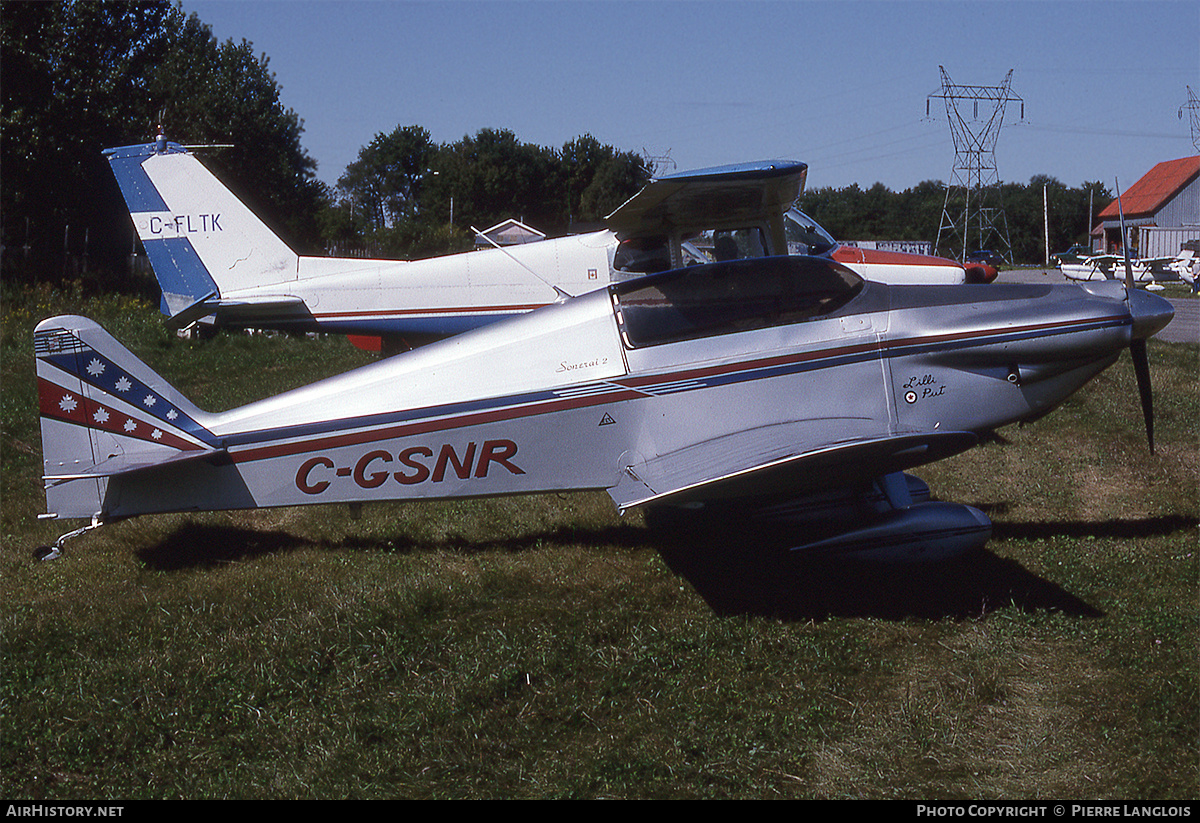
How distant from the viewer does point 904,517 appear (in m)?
5.54

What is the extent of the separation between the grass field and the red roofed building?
59615mm

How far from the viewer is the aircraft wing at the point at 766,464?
4.73 meters

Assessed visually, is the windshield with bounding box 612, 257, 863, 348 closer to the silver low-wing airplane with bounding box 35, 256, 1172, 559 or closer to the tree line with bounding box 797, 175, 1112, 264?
the silver low-wing airplane with bounding box 35, 256, 1172, 559

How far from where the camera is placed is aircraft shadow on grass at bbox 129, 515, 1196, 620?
17.4 feet

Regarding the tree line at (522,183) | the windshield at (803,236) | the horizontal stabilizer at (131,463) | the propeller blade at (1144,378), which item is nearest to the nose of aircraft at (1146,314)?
the propeller blade at (1144,378)

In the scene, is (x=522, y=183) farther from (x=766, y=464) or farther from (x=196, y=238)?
(x=766, y=464)

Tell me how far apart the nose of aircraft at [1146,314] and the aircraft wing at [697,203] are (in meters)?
2.82

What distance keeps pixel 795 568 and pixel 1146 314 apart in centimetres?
279

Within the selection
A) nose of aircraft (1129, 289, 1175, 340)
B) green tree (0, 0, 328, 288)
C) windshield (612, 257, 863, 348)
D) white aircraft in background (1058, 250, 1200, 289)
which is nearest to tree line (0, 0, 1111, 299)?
green tree (0, 0, 328, 288)

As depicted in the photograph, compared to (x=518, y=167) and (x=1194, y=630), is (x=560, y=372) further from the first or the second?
(x=518, y=167)

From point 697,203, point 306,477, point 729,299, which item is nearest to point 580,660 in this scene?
point 306,477

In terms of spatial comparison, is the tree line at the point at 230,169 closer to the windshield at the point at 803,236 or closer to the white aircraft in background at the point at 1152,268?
the windshield at the point at 803,236

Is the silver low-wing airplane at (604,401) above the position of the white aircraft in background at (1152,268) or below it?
below

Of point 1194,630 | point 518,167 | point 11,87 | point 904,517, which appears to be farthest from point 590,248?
point 518,167
